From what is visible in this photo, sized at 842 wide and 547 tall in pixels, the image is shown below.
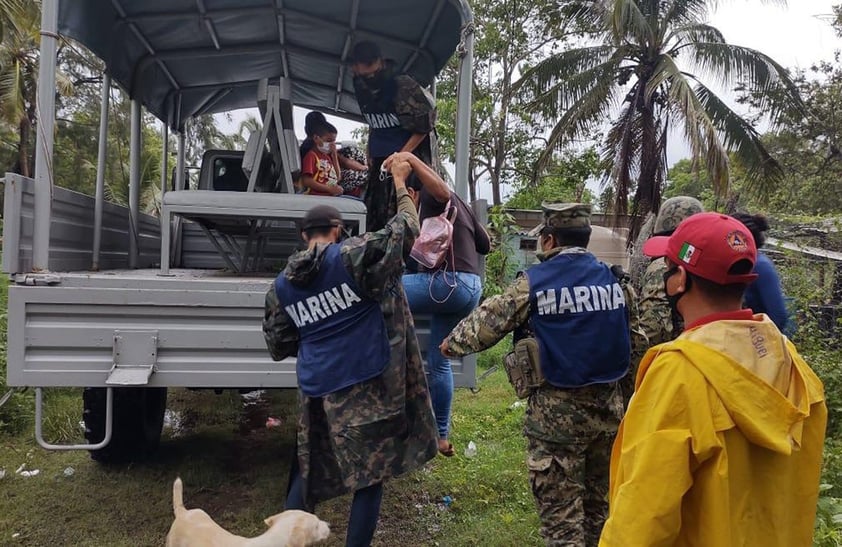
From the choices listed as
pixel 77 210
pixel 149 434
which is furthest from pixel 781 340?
pixel 149 434

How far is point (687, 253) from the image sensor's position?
59.4 inches

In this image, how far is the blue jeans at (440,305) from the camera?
312cm

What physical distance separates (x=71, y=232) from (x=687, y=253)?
324cm

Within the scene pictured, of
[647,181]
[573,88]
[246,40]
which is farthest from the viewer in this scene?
[573,88]

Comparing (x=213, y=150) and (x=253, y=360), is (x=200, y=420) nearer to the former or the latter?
(x=213, y=150)

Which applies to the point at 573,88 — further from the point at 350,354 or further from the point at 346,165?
the point at 350,354

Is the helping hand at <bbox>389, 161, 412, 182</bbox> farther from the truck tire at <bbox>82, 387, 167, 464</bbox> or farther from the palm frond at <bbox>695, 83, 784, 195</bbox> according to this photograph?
the palm frond at <bbox>695, 83, 784, 195</bbox>

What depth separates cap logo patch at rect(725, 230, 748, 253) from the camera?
4.78 ft

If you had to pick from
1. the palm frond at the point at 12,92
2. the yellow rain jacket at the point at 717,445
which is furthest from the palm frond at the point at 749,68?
the palm frond at the point at 12,92

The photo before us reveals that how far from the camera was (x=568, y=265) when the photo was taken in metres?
2.45

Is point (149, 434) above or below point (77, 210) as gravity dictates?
below

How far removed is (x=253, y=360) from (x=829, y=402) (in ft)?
14.3

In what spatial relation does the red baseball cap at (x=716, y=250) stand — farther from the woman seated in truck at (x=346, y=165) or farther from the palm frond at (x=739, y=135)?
the palm frond at (x=739, y=135)

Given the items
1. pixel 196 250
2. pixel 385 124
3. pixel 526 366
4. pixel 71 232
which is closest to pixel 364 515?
pixel 526 366
